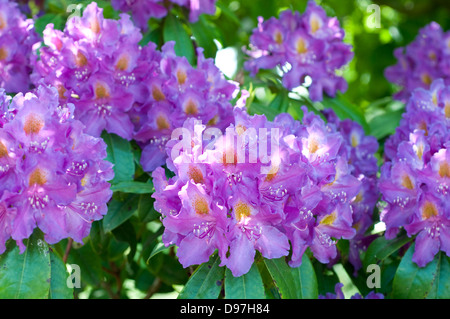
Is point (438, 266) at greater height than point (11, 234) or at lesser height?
lesser

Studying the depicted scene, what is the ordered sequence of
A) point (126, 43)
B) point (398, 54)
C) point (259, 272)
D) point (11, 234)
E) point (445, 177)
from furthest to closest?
point (398, 54) < point (126, 43) < point (445, 177) < point (259, 272) < point (11, 234)

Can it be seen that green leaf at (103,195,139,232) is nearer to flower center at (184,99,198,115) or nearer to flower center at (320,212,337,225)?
flower center at (184,99,198,115)

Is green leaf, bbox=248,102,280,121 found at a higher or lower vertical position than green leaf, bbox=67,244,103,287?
higher

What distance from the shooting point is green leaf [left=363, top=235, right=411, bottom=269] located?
1944mm

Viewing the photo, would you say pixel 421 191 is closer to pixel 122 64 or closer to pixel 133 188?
pixel 133 188

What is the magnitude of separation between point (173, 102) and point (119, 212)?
0.36 m

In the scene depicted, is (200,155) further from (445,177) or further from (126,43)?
(445,177)

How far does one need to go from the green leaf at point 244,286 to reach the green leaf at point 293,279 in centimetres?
5

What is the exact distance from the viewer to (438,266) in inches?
74.2

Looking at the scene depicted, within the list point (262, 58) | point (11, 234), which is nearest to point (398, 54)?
point (262, 58)

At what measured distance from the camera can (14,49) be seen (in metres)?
2.04

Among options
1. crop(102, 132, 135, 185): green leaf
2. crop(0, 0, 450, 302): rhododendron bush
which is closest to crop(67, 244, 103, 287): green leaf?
crop(0, 0, 450, 302): rhododendron bush

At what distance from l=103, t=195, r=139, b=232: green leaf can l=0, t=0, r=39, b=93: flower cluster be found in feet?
1.58

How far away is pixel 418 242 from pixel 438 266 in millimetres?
102
